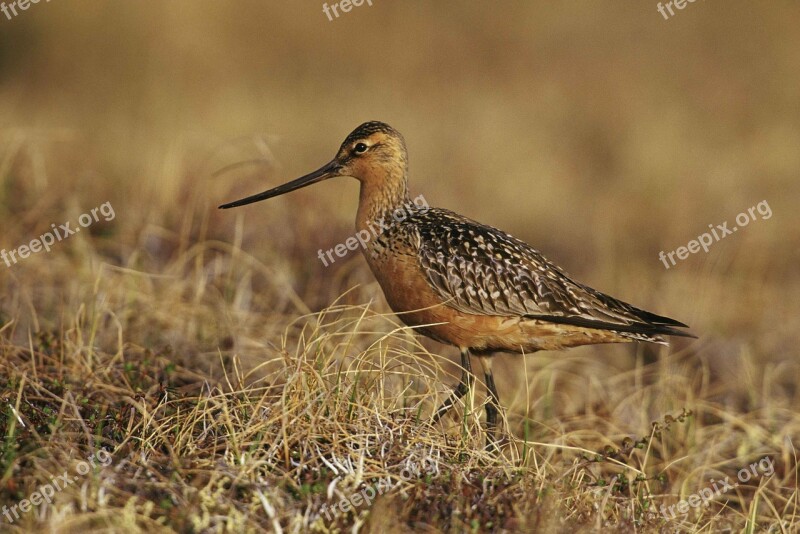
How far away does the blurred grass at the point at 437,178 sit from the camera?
5992 mm

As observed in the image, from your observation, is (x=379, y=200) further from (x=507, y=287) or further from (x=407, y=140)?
(x=407, y=140)

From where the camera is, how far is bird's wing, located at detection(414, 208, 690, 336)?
530 centimetres

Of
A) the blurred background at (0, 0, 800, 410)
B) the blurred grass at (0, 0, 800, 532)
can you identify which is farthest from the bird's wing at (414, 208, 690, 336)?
the blurred background at (0, 0, 800, 410)

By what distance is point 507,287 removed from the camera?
5.36m

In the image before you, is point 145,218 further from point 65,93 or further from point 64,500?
point 65,93

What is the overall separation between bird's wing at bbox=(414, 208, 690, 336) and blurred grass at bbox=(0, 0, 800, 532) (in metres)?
0.54

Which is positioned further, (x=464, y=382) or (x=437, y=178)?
(x=437, y=178)

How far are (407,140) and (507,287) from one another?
7.05m

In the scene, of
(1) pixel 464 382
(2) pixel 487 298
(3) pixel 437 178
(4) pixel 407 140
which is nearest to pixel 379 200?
(2) pixel 487 298

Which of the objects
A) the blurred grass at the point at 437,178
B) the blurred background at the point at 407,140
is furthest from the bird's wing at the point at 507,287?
the blurred background at the point at 407,140

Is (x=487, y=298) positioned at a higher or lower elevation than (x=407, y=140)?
lower

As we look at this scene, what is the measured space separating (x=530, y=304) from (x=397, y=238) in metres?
0.75

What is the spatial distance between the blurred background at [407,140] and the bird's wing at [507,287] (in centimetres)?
131

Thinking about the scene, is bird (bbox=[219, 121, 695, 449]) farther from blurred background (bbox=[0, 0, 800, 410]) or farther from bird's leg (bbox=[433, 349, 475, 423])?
blurred background (bbox=[0, 0, 800, 410])
